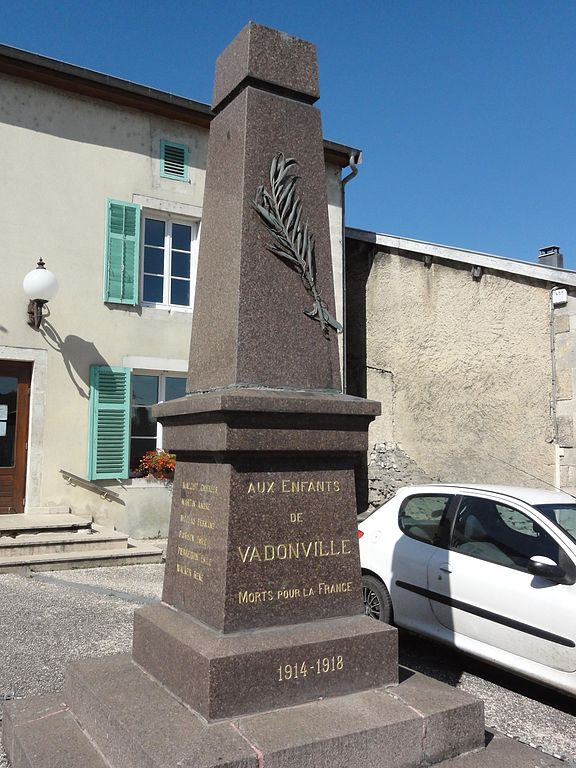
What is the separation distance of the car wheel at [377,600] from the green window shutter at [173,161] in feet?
23.8

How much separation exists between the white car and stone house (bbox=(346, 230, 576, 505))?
6460 mm

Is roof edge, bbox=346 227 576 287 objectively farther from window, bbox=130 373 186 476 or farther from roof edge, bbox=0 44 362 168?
window, bbox=130 373 186 476

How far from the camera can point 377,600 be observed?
17.6 ft

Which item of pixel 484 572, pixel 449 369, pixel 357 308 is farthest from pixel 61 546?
pixel 449 369

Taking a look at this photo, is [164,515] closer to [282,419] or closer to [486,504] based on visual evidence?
[486,504]

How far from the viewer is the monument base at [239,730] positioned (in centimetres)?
263

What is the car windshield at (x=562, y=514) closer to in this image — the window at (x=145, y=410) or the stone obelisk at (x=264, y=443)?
the stone obelisk at (x=264, y=443)

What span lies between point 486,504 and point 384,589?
1.03 meters

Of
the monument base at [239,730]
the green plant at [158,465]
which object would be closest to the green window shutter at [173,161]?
the green plant at [158,465]

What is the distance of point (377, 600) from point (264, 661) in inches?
100

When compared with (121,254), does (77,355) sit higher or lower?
lower

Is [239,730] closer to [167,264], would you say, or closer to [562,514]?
[562,514]

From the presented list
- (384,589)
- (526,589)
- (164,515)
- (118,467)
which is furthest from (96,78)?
(526,589)

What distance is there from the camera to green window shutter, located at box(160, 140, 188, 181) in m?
10.5
